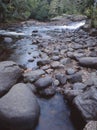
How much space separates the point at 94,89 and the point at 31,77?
1802 mm

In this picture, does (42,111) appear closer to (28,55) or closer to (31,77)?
(31,77)

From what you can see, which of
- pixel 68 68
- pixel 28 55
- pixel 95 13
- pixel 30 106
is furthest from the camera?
pixel 95 13

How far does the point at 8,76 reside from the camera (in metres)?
4.94

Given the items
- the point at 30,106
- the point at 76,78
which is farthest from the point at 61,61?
the point at 30,106

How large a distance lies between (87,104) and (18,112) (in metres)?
1.23

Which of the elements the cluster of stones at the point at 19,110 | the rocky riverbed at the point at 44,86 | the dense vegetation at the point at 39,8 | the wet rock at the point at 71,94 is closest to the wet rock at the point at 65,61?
the rocky riverbed at the point at 44,86

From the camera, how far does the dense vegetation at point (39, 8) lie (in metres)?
18.0

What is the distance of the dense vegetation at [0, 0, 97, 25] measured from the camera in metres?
18.0

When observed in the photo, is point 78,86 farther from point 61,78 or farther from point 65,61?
point 65,61

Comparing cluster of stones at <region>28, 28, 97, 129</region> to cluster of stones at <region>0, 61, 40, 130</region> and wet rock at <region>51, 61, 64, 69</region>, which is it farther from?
cluster of stones at <region>0, 61, 40, 130</region>

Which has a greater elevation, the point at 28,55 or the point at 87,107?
the point at 87,107

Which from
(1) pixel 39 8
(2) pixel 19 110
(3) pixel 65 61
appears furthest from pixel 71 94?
(1) pixel 39 8

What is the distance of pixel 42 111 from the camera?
13.4 feet

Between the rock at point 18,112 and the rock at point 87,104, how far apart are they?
2.56 feet
